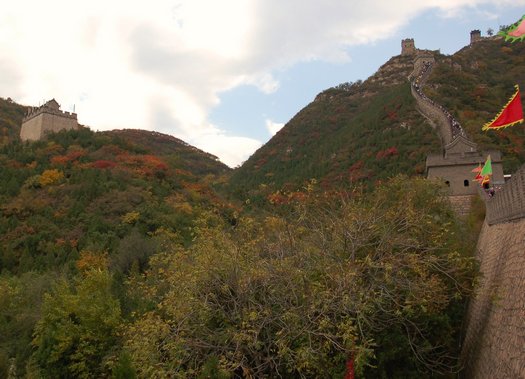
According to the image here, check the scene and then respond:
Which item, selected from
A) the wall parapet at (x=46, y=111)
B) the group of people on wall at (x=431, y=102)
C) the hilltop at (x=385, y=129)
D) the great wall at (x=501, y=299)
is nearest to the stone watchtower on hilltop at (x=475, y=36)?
the hilltop at (x=385, y=129)

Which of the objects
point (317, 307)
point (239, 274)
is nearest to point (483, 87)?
point (239, 274)

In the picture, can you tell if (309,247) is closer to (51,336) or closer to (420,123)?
(51,336)

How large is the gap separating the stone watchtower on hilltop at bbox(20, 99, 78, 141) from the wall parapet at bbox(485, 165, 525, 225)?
54131 millimetres

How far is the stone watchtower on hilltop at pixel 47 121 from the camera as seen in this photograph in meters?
59.1

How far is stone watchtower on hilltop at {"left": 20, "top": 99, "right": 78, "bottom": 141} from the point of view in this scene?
59.1m

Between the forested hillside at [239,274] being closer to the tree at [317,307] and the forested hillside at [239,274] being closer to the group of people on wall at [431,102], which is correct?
the tree at [317,307]

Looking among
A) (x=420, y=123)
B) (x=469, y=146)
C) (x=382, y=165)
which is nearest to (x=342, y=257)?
(x=469, y=146)

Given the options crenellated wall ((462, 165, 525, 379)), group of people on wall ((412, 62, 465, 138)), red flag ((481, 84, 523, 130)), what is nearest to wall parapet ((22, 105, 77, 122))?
group of people on wall ((412, 62, 465, 138))

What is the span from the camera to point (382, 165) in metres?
42.1

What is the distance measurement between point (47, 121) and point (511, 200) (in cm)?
5725

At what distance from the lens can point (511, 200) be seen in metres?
11.1

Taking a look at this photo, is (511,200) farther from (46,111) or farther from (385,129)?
(46,111)

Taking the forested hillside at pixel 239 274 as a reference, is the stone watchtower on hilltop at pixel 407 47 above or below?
above

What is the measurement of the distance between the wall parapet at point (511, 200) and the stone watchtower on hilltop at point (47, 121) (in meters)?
54.1
